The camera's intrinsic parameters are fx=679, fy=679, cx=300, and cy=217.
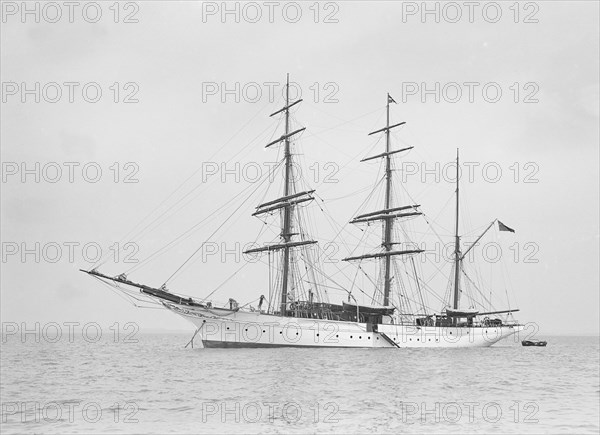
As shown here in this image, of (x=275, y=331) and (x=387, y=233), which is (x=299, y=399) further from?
(x=387, y=233)

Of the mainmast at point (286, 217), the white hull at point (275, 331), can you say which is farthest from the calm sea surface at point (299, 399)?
the mainmast at point (286, 217)

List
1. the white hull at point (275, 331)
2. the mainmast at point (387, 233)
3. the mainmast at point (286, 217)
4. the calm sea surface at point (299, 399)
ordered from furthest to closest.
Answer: the mainmast at point (387, 233) < the mainmast at point (286, 217) < the white hull at point (275, 331) < the calm sea surface at point (299, 399)

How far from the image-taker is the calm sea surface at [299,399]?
64.2 feet

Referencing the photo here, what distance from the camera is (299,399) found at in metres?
24.7

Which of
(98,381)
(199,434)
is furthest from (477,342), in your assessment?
(199,434)

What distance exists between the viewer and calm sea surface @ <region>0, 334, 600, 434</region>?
64.2ft

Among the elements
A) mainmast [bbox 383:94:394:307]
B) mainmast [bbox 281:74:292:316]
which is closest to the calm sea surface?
mainmast [bbox 281:74:292:316]

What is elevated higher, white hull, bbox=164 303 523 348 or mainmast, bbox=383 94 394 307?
mainmast, bbox=383 94 394 307

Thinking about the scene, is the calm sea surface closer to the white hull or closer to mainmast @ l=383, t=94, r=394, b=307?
the white hull

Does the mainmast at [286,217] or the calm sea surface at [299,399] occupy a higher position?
the mainmast at [286,217]

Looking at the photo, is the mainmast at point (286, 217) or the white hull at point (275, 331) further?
the mainmast at point (286, 217)

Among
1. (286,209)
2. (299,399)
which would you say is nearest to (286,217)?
(286,209)

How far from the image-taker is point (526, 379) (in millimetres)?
34906

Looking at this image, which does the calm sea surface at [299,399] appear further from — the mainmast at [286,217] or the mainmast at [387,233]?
the mainmast at [387,233]
